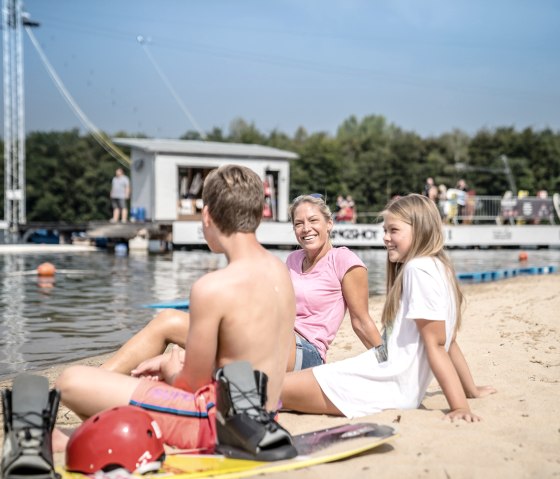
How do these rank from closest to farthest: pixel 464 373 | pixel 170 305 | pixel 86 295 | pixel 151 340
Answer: pixel 151 340, pixel 464 373, pixel 170 305, pixel 86 295

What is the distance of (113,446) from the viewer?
321 centimetres

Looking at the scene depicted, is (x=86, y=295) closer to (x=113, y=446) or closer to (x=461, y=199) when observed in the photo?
(x=113, y=446)

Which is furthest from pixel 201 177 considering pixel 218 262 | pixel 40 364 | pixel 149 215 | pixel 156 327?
pixel 156 327

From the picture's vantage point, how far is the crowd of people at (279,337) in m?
3.30

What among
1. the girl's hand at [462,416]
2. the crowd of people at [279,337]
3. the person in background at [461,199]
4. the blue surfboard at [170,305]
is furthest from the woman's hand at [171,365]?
the person in background at [461,199]

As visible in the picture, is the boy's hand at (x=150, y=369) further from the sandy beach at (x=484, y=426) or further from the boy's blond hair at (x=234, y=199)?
the boy's blond hair at (x=234, y=199)

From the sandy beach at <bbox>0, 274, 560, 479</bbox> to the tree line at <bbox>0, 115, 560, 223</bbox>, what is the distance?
40626mm

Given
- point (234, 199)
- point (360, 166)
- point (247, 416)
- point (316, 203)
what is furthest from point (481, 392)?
point (360, 166)

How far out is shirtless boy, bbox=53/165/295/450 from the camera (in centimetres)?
328

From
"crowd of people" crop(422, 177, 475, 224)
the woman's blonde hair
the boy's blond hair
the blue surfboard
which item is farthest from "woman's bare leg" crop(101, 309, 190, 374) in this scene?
"crowd of people" crop(422, 177, 475, 224)

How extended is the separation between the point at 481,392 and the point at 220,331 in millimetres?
2063

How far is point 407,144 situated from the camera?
189 feet

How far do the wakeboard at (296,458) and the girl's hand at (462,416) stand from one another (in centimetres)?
56

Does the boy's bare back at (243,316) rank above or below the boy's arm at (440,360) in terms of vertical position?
above
